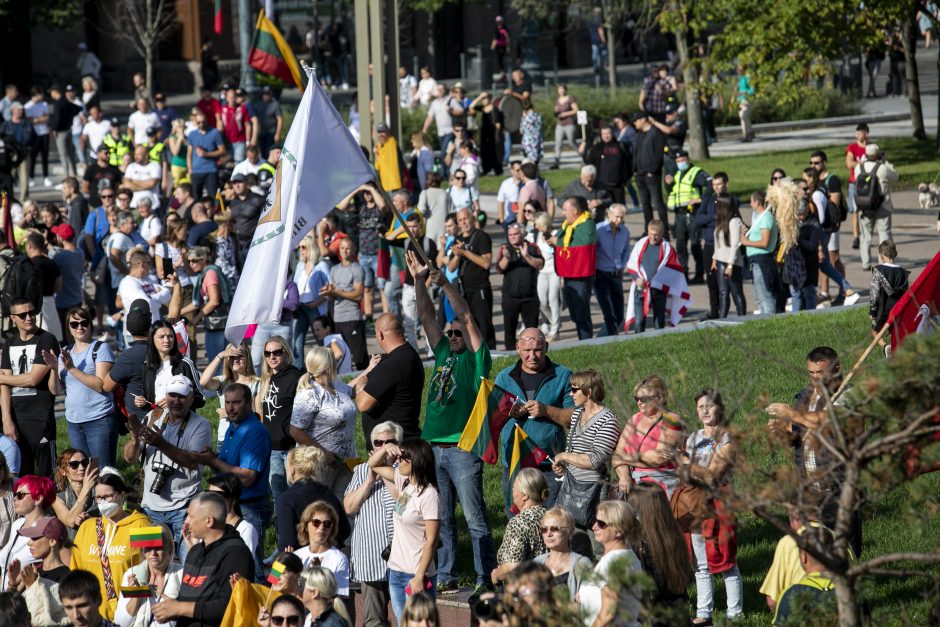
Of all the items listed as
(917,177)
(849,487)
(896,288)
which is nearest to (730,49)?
(917,177)

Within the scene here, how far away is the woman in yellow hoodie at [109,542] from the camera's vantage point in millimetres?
9477

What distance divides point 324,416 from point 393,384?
577 mm

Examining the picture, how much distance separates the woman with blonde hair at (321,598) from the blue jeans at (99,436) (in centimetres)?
446

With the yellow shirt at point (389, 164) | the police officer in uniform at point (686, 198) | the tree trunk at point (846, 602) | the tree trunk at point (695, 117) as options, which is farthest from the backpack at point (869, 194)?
the tree trunk at point (846, 602)

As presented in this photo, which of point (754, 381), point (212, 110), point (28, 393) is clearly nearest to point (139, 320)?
point (28, 393)

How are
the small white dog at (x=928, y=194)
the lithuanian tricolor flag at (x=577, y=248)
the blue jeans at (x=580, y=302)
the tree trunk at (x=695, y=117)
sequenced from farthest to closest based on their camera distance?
the tree trunk at (x=695, y=117), the small white dog at (x=928, y=194), the blue jeans at (x=580, y=302), the lithuanian tricolor flag at (x=577, y=248)

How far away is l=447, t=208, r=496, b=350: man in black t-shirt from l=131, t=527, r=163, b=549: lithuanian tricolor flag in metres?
7.88

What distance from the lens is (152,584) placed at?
927cm

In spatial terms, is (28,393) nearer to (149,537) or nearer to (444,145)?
(149,537)

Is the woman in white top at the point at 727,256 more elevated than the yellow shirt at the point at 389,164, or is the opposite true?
the yellow shirt at the point at 389,164

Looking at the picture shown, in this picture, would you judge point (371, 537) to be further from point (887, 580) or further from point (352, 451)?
point (887, 580)

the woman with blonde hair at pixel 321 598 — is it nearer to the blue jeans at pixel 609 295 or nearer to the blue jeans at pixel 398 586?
the blue jeans at pixel 398 586

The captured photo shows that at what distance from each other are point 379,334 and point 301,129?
155 centimetres

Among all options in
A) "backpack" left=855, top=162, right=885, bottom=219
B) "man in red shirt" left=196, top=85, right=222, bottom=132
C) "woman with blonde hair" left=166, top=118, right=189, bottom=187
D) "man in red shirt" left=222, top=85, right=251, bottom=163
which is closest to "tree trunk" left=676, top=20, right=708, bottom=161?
"man in red shirt" left=222, top=85, right=251, bottom=163
